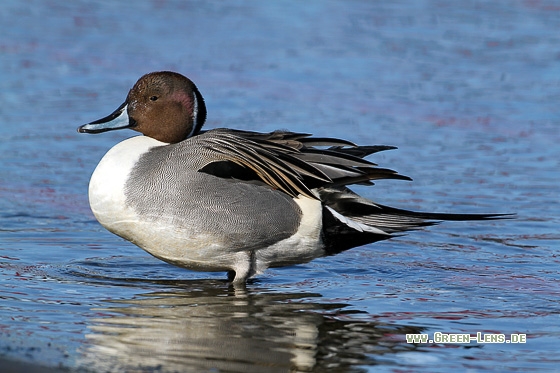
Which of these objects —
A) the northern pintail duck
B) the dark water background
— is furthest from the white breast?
the dark water background

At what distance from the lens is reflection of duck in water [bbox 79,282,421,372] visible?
4.48 m

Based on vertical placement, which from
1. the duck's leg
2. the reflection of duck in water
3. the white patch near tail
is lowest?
the reflection of duck in water

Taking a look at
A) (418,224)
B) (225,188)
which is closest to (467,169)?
(418,224)

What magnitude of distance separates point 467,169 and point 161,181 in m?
3.67

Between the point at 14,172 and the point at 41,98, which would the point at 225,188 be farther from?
the point at 41,98

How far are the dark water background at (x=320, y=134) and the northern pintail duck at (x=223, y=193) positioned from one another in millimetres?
261

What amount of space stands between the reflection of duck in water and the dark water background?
0.05 feet

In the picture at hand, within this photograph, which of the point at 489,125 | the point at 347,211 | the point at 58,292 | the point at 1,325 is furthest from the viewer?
the point at 489,125

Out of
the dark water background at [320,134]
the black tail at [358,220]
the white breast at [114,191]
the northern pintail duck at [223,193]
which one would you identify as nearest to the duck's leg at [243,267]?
the northern pintail duck at [223,193]

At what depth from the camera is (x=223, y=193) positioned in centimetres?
572

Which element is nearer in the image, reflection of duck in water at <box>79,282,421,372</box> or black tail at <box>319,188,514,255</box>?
reflection of duck in water at <box>79,282,421,372</box>

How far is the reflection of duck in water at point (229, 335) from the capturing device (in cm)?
448

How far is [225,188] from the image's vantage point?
5734mm

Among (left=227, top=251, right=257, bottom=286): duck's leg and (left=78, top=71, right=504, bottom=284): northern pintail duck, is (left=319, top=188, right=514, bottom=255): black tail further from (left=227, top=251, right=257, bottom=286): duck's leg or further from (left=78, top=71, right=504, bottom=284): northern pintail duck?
(left=227, top=251, right=257, bottom=286): duck's leg
